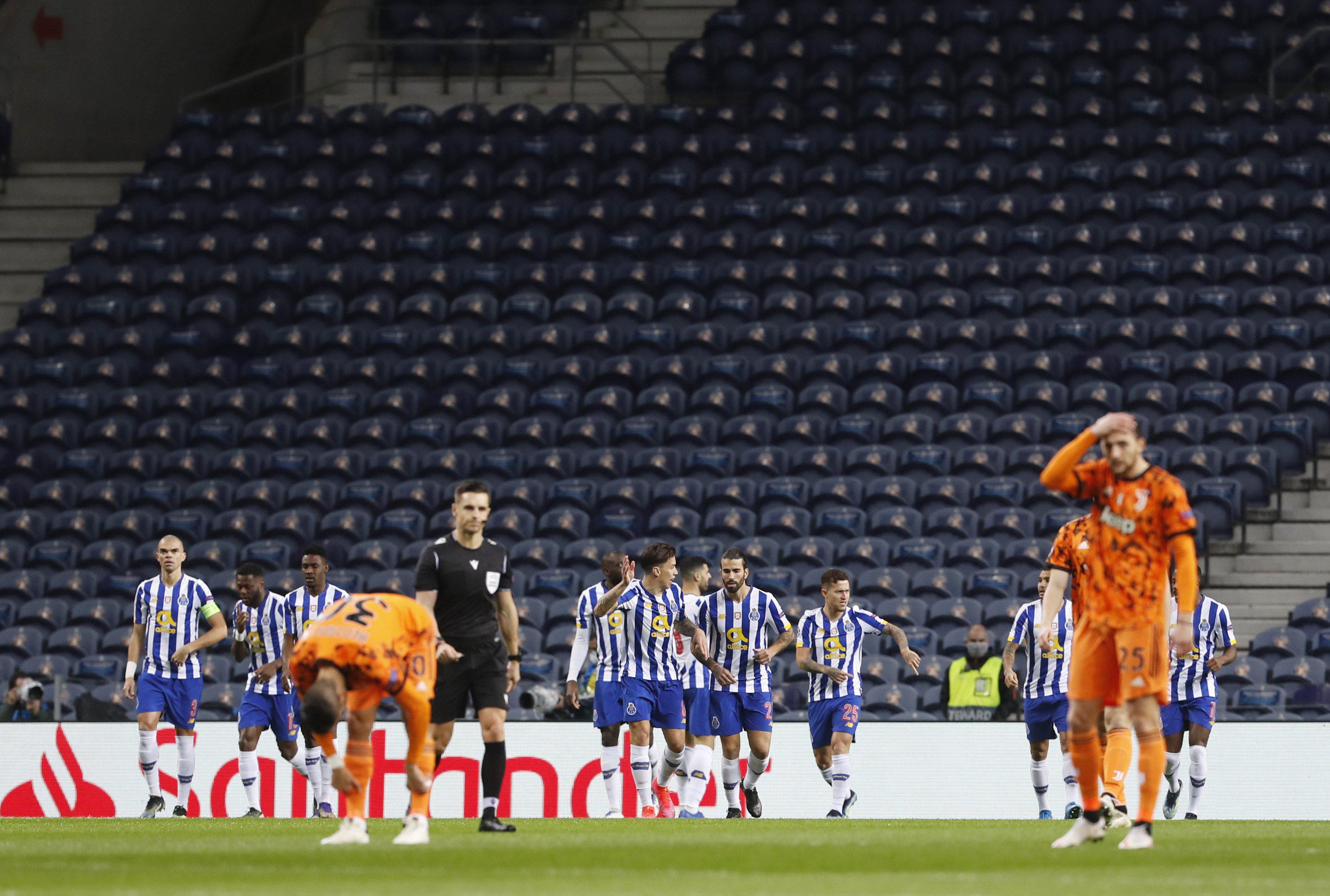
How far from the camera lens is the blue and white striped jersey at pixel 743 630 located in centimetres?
1692

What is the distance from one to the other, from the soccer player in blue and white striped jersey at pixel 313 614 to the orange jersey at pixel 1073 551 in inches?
255

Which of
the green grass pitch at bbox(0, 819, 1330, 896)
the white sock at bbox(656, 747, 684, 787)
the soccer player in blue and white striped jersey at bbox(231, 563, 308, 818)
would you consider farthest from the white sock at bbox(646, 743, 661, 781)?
the green grass pitch at bbox(0, 819, 1330, 896)

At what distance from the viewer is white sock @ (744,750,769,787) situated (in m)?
17.1

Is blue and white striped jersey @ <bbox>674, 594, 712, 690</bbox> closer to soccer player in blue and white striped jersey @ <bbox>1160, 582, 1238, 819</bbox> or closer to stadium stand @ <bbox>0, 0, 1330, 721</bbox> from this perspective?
stadium stand @ <bbox>0, 0, 1330, 721</bbox>

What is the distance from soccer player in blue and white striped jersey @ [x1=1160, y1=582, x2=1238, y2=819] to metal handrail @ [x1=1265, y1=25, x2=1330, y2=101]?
1394 centimetres

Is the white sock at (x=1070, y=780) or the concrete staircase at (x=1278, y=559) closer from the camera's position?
the white sock at (x=1070, y=780)

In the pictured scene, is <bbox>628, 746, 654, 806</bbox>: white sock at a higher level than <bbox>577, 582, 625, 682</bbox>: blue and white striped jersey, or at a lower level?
lower

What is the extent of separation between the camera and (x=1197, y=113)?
2820 centimetres

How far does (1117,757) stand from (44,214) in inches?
964

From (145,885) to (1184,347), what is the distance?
761 inches

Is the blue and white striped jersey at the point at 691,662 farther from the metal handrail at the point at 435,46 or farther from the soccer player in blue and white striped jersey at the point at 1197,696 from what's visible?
the metal handrail at the point at 435,46

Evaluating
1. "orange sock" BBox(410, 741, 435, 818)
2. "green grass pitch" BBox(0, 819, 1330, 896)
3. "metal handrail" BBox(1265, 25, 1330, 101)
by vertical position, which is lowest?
"green grass pitch" BBox(0, 819, 1330, 896)

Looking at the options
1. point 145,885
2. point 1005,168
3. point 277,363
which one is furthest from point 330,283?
point 145,885

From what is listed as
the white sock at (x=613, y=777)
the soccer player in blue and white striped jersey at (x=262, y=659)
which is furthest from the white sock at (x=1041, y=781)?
the soccer player in blue and white striped jersey at (x=262, y=659)
